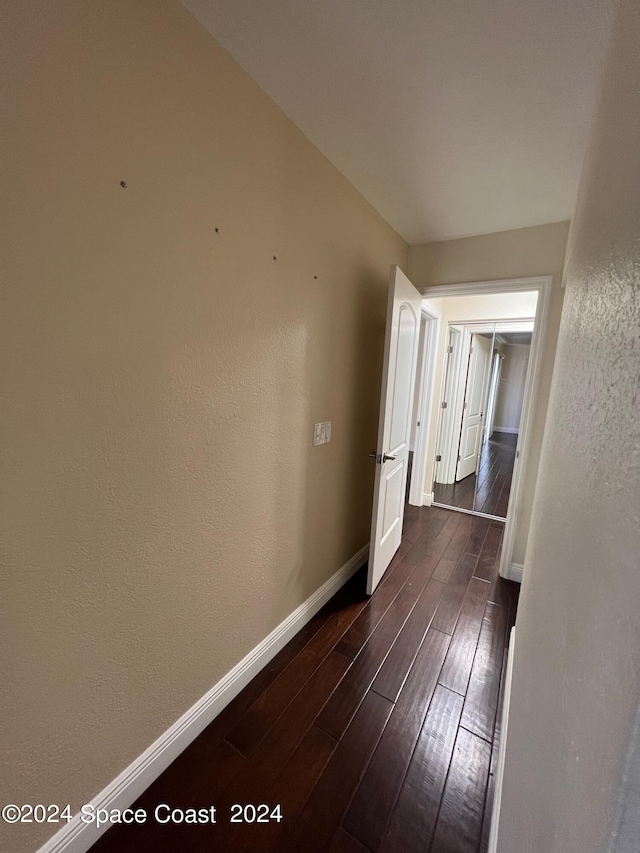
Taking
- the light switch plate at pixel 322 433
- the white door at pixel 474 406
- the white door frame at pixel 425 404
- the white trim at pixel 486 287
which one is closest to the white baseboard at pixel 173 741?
the light switch plate at pixel 322 433

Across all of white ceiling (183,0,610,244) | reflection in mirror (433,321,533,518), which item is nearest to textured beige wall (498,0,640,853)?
white ceiling (183,0,610,244)

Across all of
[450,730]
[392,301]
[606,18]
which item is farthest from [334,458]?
[606,18]

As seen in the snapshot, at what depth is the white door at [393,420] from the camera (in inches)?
73.9

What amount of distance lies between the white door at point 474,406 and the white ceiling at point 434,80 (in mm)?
1831

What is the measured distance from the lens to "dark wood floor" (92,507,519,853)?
3.36 ft

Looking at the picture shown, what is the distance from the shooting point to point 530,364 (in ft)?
7.15

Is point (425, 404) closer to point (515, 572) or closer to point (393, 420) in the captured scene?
point (393, 420)

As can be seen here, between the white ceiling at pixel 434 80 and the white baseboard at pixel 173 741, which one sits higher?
the white ceiling at pixel 434 80

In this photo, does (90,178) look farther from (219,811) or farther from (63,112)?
(219,811)

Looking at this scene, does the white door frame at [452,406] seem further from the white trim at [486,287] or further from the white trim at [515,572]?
the white trim at [515,572]

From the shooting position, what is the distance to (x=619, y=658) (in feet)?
0.97

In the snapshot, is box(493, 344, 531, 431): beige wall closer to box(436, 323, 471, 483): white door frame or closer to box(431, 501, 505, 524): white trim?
box(436, 323, 471, 483): white door frame

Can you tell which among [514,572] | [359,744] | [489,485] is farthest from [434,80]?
[489,485]

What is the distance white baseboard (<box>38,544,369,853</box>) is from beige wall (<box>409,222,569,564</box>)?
169cm
